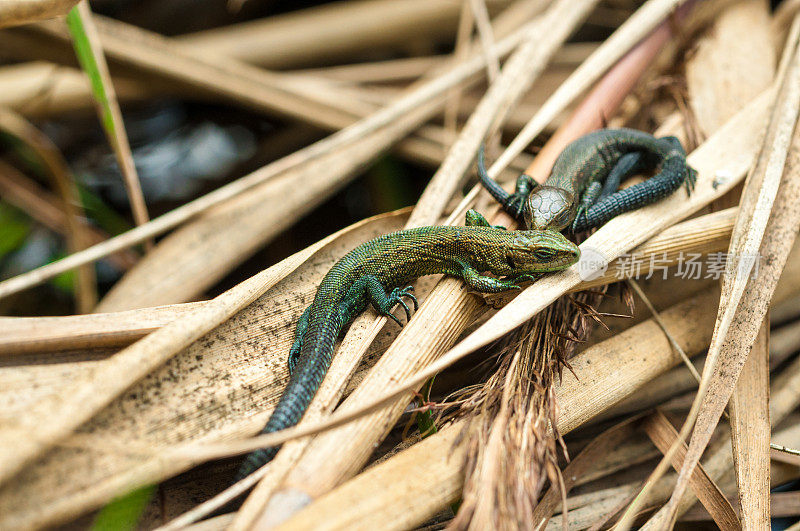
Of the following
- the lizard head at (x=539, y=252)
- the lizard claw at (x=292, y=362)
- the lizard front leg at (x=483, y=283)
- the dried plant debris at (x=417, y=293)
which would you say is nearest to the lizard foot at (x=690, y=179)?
the dried plant debris at (x=417, y=293)

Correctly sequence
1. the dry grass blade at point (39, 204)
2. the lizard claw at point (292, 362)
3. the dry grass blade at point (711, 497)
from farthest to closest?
the dry grass blade at point (39, 204)
the lizard claw at point (292, 362)
the dry grass blade at point (711, 497)

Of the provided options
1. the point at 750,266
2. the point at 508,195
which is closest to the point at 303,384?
the point at 508,195

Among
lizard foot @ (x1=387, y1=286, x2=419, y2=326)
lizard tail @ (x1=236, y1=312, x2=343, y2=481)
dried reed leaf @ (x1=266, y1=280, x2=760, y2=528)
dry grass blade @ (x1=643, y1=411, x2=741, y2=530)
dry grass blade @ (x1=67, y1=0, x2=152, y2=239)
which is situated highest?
dry grass blade @ (x1=67, y1=0, x2=152, y2=239)

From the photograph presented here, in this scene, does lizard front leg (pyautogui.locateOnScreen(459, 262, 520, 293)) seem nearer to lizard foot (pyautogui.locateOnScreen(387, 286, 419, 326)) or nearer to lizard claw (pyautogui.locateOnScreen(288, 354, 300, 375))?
lizard foot (pyautogui.locateOnScreen(387, 286, 419, 326))

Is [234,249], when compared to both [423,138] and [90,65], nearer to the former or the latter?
[90,65]

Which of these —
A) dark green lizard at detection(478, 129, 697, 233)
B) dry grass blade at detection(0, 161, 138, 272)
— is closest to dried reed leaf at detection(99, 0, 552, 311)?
dark green lizard at detection(478, 129, 697, 233)

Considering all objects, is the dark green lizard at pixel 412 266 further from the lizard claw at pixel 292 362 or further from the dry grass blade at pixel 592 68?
the dry grass blade at pixel 592 68

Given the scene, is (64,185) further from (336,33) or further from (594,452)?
(594,452)
